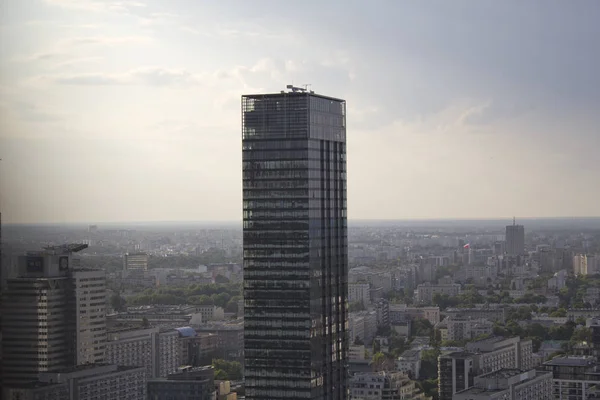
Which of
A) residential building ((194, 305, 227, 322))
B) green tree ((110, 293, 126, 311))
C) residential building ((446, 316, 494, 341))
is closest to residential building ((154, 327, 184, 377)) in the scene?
green tree ((110, 293, 126, 311))

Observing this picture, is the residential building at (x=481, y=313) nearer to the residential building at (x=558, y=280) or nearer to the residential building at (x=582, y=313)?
the residential building at (x=582, y=313)

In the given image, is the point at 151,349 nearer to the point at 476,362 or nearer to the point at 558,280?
the point at 476,362

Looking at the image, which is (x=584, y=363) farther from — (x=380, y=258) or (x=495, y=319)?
(x=380, y=258)

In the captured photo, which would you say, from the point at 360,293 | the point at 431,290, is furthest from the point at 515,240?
the point at 360,293

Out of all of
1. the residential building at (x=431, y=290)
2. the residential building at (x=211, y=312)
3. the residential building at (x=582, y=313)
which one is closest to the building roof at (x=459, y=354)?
the residential building at (x=211, y=312)

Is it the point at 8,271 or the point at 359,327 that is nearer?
the point at 8,271

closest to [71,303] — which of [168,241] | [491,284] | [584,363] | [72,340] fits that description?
[72,340]

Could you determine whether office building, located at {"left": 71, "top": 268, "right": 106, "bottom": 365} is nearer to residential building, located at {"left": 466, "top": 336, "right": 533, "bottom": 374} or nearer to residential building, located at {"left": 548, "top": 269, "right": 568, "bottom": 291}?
residential building, located at {"left": 466, "top": 336, "right": 533, "bottom": 374}
